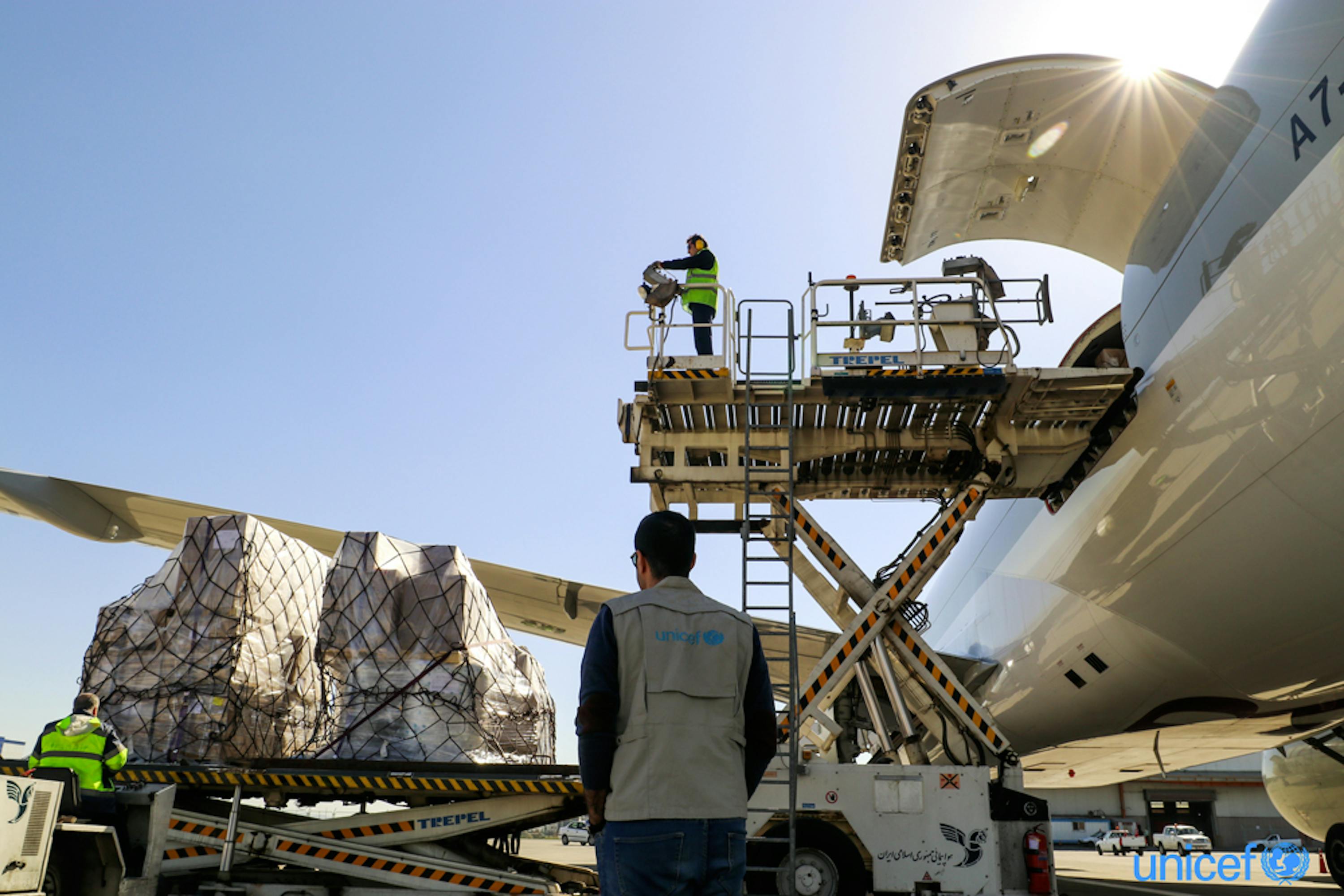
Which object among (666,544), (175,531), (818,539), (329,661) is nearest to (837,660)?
(818,539)

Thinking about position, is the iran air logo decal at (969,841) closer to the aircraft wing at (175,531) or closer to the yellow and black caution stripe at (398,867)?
the yellow and black caution stripe at (398,867)

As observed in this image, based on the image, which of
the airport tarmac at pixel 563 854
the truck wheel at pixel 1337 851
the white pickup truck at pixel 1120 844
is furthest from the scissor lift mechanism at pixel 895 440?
the white pickup truck at pixel 1120 844

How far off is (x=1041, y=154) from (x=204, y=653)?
9.30 meters

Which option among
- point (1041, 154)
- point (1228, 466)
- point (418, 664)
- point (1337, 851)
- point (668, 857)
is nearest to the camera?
point (668, 857)

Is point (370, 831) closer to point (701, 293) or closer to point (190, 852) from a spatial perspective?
point (190, 852)

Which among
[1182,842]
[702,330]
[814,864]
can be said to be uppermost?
[702,330]

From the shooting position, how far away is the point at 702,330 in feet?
25.7

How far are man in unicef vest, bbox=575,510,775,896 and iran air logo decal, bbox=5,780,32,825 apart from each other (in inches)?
130

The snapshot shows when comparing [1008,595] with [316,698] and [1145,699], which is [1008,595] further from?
[316,698]

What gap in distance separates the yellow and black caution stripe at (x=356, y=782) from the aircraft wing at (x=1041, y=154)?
19.8ft

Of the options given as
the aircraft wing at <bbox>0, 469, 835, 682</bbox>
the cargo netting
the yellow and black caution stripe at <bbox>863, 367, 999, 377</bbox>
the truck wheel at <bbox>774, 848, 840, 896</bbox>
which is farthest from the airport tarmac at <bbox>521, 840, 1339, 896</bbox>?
the yellow and black caution stripe at <bbox>863, 367, 999, 377</bbox>

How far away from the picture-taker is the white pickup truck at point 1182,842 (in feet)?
118

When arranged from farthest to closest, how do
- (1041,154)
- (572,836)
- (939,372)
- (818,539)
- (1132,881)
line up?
(572,836), (1132,881), (1041,154), (818,539), (939,372)

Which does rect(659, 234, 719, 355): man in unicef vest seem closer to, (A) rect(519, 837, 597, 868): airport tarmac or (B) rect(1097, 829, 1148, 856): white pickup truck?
(A) rect(519, 837, 597, 868): airport tarmac
